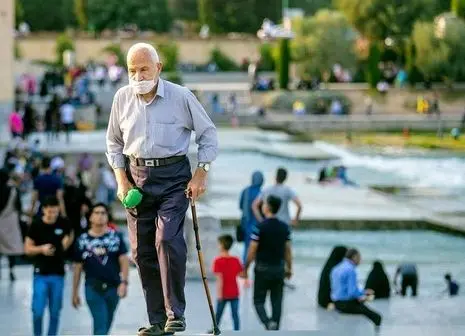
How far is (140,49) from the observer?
273 inches

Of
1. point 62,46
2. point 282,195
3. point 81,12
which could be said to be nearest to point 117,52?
point 62,46

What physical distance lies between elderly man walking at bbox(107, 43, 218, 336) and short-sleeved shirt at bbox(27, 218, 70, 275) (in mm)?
3713

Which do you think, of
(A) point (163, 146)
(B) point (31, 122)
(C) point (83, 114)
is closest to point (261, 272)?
(A) point (163, 146)

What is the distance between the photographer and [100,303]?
1046 centimetres

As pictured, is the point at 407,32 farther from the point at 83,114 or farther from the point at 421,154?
the point at 83,114

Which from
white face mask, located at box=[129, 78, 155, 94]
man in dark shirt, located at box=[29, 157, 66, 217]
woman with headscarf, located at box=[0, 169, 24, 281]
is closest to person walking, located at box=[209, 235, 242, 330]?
woman with headscarf, located at box=[0, 169, 24, 281]

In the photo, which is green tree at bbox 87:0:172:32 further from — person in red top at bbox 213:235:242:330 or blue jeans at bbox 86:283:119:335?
blue jeans at bbox 86:283:119:335

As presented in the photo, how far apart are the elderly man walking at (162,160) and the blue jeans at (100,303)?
3.25 metres

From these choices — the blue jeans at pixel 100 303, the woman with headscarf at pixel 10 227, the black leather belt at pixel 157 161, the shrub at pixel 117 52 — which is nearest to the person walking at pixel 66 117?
the woman with headscarf at pixel 10 227

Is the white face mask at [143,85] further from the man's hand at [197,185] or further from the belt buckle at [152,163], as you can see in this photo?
the man's hand at [197,185]

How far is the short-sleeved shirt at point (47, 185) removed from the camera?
16.2m

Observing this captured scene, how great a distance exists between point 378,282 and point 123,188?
8.04 m

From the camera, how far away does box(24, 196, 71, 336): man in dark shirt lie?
425 inches

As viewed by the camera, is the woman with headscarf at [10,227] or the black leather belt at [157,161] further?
the woman with headscarf at [10,227]
